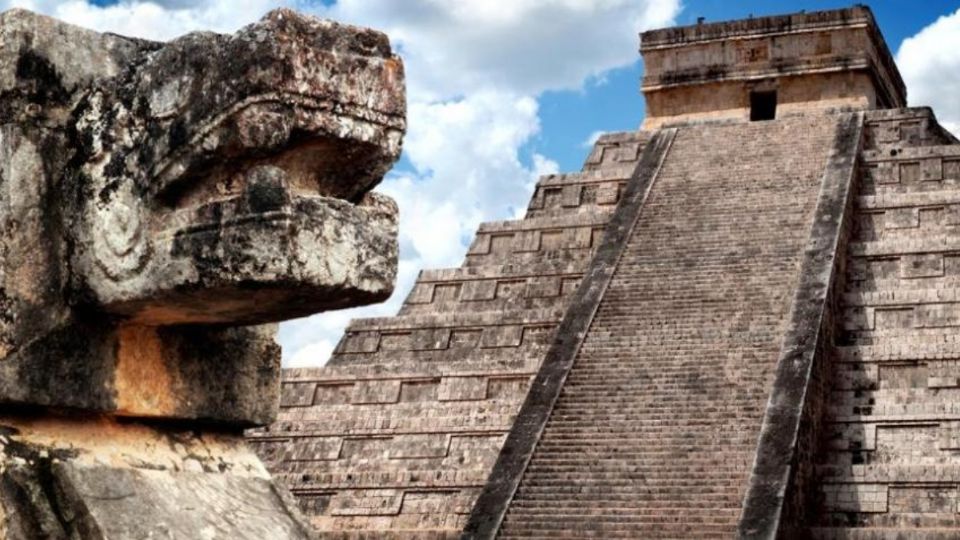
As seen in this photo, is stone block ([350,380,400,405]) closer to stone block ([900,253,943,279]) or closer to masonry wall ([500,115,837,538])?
masonry wall ([500,115,837,538])

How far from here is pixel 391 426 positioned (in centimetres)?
1773

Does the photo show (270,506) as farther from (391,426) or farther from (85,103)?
(391,426)

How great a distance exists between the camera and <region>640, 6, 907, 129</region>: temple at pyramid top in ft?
73.6

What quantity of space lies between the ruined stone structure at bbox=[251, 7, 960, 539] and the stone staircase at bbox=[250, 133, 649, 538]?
3 cm

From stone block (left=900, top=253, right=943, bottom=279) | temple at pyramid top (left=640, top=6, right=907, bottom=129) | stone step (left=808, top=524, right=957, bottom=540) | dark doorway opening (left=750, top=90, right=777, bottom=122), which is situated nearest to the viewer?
stone step (left=808, top=524, right=957, bottom=540)

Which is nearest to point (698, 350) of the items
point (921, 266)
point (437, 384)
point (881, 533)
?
point (921, 266)

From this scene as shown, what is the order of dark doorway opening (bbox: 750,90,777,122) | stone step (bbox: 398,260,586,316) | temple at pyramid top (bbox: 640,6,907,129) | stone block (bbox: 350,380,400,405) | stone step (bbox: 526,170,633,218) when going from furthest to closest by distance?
dark doorway opening (bbox: 750,90,777,122)
temple at pyramid top (bbox: 640,6,907,129)
stone step (bbox: 526,170,633,218)
stone step (bbox: 398,260,586,316)
stone block (bbox: 350,380,400,405)

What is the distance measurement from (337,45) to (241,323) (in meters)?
0.65

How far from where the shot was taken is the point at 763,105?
23047mm

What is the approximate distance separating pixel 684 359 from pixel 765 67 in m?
7.33

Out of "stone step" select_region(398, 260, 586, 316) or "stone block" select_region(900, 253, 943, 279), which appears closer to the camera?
"stone block" select_region(900, 253, 943, 279)

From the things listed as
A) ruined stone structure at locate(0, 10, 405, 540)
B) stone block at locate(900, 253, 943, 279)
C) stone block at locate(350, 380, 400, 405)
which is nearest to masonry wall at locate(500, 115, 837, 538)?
stone block at locate(900, 253, 943, 279)

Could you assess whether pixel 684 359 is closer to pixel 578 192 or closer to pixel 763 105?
pixel 578 192

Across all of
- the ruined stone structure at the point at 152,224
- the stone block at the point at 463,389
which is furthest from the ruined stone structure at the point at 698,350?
the ruined stone structure at the point at 152,224
